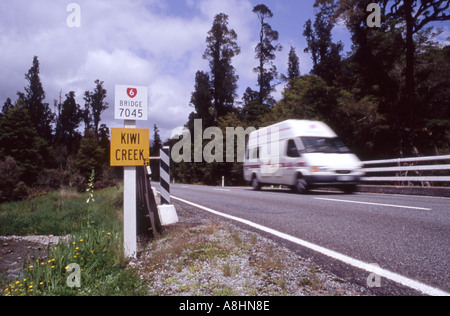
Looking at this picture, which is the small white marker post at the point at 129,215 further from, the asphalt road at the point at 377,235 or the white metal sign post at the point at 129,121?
the asphalt road at the point at 377,235

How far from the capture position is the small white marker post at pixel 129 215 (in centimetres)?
332

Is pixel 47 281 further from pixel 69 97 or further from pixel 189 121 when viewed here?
pixel 69 97

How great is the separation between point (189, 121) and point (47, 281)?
136 ft

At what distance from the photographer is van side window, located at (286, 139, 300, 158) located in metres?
10.1

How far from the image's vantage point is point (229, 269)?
263 cm

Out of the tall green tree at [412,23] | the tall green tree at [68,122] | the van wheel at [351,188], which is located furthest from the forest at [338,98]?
the tall green tree at [68,122]

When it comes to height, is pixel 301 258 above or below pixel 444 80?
below

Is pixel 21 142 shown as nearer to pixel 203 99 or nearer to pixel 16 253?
pixel 203 99

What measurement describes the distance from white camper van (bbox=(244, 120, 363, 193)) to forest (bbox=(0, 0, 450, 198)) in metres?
7.19

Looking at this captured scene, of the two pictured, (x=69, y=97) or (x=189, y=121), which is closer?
(x=189, y=121)

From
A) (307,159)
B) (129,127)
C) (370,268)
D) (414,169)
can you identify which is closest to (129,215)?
(129,127)

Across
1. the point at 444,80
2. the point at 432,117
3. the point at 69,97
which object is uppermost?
the point at 69,97
